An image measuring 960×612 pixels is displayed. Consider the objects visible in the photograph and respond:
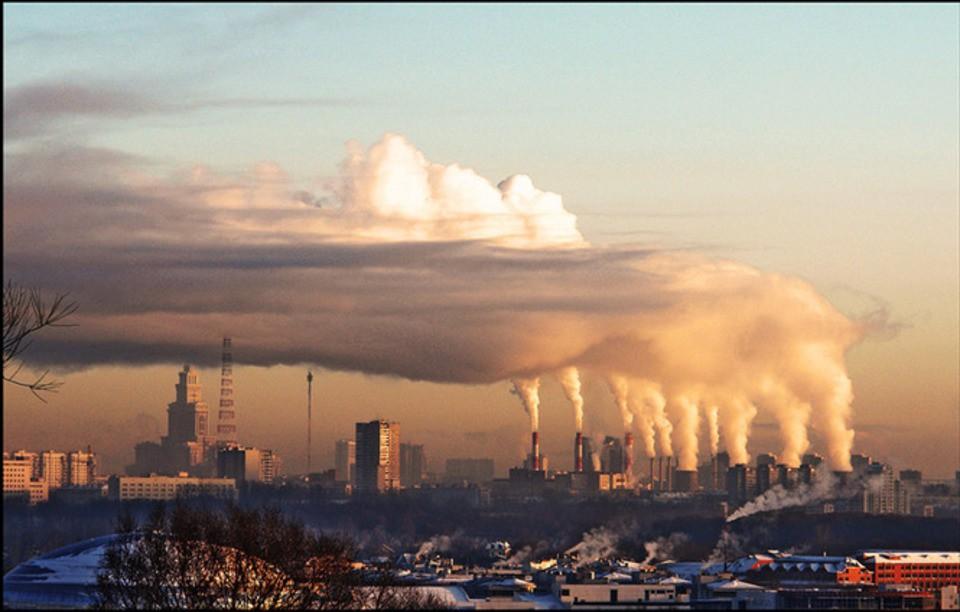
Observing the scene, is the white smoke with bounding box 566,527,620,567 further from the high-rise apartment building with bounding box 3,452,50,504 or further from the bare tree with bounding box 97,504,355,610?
the bare tree with bounding box 97,504,355,610

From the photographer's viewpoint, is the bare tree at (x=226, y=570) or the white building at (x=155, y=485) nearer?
the bare tree at (x=226, y=570)

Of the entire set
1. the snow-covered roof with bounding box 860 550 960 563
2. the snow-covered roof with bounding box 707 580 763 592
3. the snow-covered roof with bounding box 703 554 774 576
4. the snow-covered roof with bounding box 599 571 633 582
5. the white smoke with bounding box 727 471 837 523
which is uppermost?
the white smoke with bounding box 727 471 837 523

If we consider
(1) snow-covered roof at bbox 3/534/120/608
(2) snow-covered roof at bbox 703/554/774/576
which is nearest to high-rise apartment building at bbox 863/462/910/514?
(2) snow-covered roof at bbox 703/554/774/576

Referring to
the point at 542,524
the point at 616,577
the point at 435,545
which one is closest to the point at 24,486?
the point at 435,545

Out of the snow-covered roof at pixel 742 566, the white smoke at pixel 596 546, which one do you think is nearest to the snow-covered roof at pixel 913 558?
the snow-covered roof at pixel 742 566

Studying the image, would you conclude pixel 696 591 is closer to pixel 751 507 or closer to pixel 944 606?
pixel 944 606

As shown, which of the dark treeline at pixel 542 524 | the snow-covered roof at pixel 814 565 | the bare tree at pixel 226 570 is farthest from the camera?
the dark treeline at pixel 542 524

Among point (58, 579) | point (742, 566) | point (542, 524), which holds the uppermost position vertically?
point (542, 524)

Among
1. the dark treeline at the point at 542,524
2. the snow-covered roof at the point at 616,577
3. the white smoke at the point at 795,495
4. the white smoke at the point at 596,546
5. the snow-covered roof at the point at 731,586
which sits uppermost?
the white smoke at the point at 795,495

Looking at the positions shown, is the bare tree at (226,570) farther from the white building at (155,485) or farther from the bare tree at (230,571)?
the white building at (155,485)

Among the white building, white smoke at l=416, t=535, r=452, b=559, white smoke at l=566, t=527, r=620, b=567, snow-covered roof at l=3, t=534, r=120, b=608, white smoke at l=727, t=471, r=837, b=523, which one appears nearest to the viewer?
snow-covered roof at l=3, t=534, r=120, b=608

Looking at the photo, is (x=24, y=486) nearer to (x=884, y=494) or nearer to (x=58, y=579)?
(x=884, y=494)
